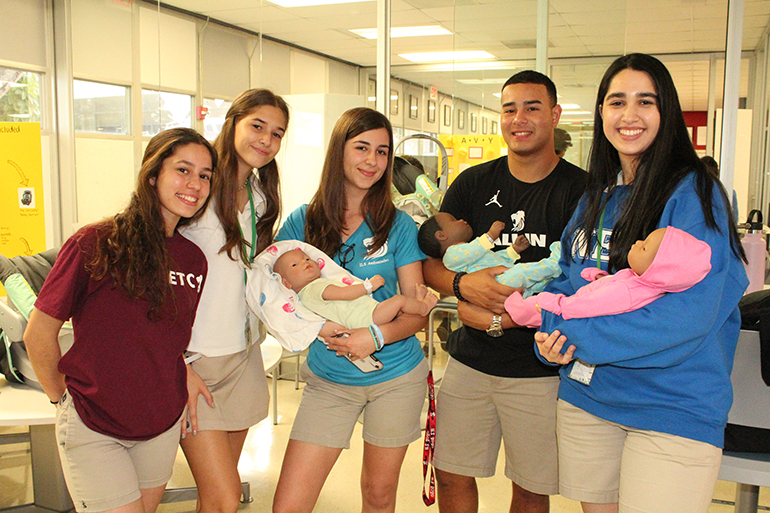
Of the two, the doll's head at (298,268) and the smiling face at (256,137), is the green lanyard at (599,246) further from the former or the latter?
the smiling face at (256,137)

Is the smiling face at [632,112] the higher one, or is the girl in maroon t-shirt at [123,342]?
the smiling face at [632,112]

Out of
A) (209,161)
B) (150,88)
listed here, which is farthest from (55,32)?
(209,161)

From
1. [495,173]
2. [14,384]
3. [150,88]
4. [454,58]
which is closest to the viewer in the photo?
[495,173]

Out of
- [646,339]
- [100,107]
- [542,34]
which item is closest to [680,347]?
[646,339]

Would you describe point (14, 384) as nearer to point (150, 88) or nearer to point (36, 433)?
point (36, 433)

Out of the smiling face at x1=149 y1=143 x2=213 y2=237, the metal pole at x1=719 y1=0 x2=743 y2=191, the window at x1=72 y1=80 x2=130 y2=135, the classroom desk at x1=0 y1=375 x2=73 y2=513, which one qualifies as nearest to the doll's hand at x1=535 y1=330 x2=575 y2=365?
the smiling face at x1=149 y1=143 x2=213 y2=237

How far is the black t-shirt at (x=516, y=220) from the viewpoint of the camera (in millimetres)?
1939

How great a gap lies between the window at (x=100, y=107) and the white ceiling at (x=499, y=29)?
42.4 inches

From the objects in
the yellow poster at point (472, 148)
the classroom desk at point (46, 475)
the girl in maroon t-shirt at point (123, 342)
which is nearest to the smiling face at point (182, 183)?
the girl in maroon t-shirt at point (123, 342)

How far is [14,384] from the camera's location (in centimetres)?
241

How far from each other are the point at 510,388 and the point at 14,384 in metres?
1.99

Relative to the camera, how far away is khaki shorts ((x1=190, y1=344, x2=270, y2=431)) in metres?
1.88

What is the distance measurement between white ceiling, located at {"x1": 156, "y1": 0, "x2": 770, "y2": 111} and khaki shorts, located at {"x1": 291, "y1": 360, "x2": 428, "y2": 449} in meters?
1.66

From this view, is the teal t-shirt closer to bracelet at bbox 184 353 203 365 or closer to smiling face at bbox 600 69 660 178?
bracelet at bbox 184 353 203 365
